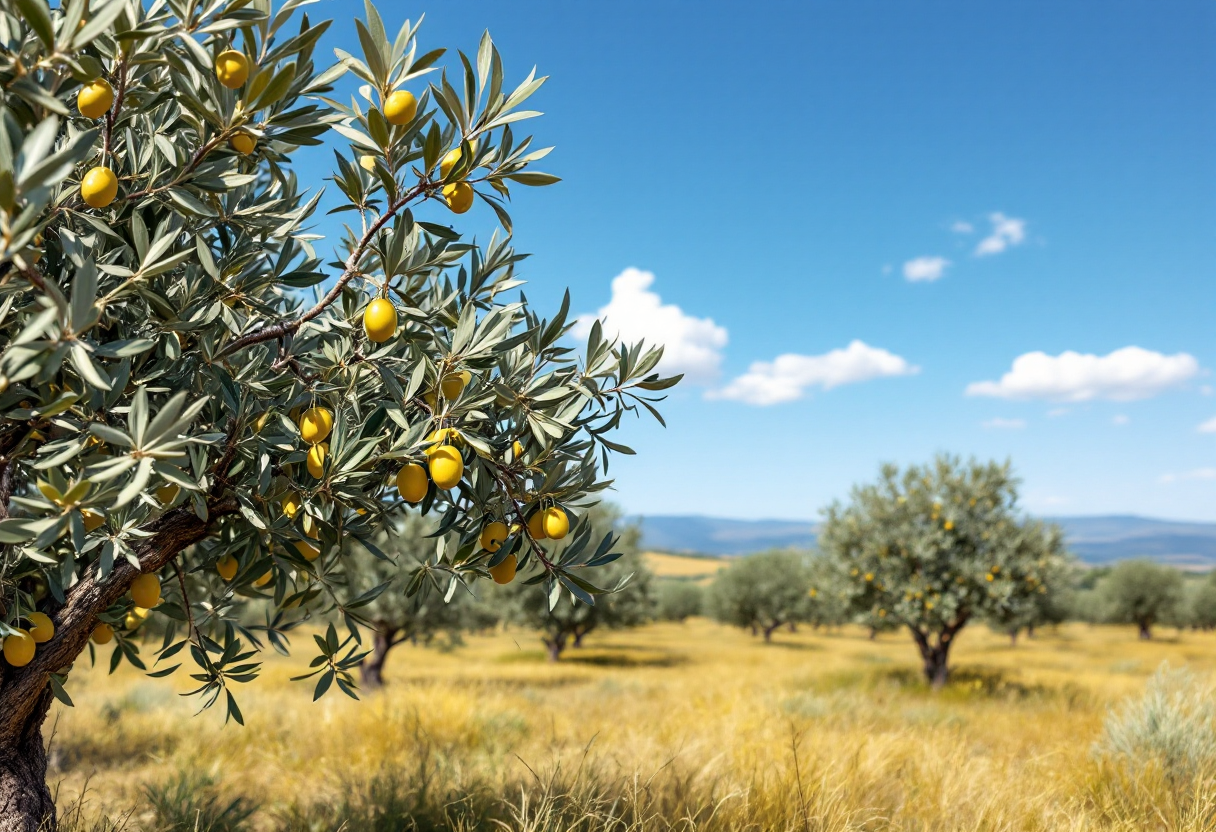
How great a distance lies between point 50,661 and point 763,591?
44.3 metres

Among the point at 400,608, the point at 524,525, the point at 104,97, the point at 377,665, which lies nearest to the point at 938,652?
the point at 400,608

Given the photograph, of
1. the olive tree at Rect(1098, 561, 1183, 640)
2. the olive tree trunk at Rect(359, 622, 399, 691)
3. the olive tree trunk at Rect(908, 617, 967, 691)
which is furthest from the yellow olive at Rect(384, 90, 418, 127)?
the olive tree at Rect(1098, 561, 1183, 640)

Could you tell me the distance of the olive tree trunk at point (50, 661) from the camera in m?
3.06

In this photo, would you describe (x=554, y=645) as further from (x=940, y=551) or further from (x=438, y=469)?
(x=438, y=469)

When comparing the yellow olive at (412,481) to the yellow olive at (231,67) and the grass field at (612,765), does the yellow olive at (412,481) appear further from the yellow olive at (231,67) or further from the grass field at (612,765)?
the yellow olive at (231,67)

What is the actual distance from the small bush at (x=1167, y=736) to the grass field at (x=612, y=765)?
0.22 m

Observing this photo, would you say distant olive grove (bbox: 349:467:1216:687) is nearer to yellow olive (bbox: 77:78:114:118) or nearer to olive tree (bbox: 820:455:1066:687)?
olive tree (bbox: 820:455:1066:687)

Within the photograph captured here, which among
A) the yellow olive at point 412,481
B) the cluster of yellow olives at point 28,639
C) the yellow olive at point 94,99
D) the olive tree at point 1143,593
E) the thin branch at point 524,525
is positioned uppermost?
the yellow olive at point 94,99

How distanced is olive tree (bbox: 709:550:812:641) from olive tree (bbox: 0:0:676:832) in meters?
43.3

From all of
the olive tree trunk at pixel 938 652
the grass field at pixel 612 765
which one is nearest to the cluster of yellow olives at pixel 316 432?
the grass field at pixel 612 765

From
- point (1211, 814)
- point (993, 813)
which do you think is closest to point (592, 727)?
point (993, 813)

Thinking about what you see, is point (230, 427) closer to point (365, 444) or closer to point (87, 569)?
point (365, 444)

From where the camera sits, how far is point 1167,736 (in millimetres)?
6141

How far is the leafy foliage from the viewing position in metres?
2.03
